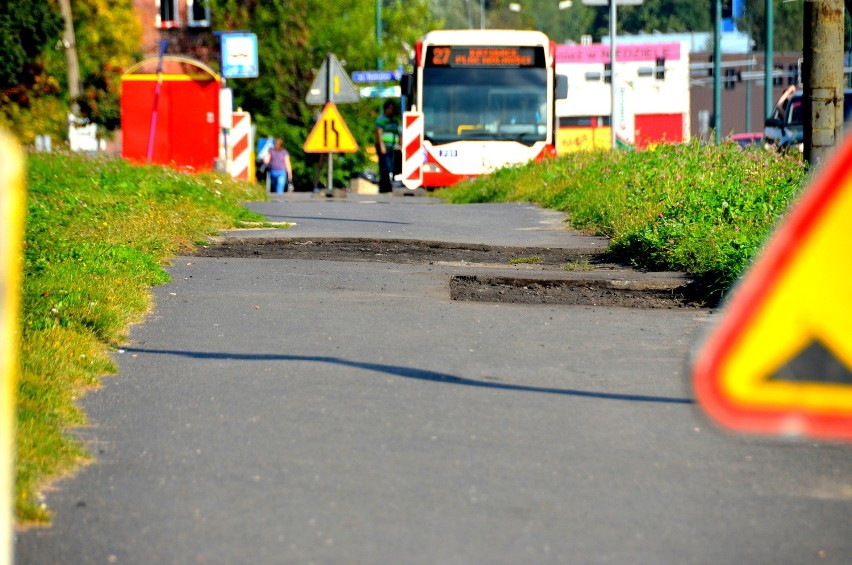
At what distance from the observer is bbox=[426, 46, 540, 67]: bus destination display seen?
2862 cm

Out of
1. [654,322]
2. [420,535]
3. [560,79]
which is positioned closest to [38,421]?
[420,535]

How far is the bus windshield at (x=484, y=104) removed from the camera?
94.1 feet

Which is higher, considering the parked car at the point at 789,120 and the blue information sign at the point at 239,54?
the blue information sign at the point at 239,54

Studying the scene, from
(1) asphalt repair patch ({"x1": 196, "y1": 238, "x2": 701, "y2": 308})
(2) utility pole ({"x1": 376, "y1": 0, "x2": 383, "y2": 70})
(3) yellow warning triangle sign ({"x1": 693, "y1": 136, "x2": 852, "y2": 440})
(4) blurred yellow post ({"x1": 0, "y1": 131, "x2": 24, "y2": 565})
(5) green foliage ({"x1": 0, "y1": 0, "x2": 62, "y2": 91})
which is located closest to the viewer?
(4) blurred yellow post ({"x1": 0, "y1": 131, "x2": 24, "y2": 565})

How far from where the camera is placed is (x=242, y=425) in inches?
239

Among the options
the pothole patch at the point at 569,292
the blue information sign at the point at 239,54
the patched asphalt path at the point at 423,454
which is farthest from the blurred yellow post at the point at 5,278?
the blue information sign at the point at 239,54

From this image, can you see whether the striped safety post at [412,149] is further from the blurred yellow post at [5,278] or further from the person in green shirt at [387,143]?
the blurred yellow post at [5,278]

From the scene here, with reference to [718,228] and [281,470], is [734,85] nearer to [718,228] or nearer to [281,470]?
[718,228]

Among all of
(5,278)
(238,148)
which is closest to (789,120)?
(238,148)

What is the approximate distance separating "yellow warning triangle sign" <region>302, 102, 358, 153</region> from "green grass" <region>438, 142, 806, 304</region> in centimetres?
348

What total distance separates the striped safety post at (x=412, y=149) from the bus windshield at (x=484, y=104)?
1399mm

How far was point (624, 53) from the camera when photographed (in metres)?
52.2

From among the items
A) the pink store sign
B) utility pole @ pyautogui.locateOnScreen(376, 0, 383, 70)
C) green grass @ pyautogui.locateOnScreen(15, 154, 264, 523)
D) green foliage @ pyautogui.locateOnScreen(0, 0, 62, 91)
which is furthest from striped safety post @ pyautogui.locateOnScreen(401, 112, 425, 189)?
green foliage @ pyautogui.locateOnScreen(0, 0, 62, 91)

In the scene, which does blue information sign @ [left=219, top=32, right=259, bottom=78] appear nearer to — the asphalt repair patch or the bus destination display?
the bus destination display
